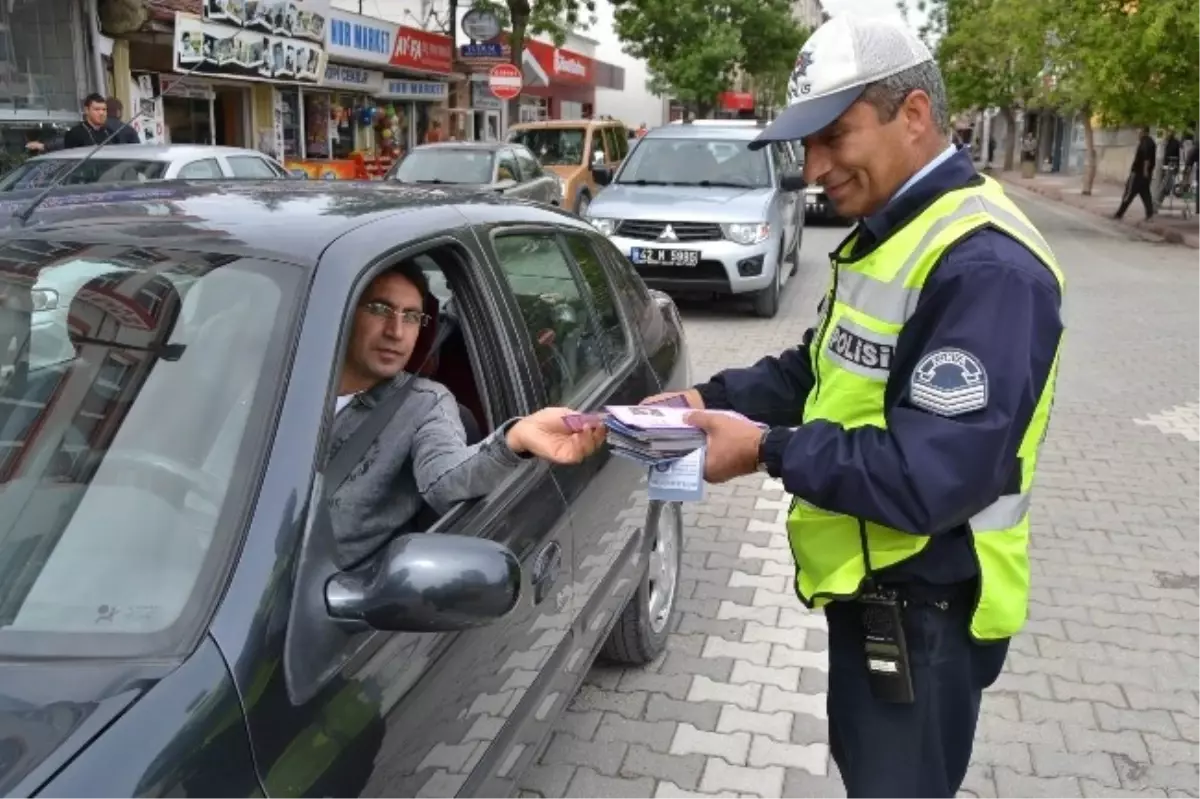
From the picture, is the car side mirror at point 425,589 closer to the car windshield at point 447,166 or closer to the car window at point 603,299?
the car window at point 603,299

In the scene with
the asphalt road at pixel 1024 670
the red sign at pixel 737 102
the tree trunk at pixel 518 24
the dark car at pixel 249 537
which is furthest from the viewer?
the red sign at pixel 737 102

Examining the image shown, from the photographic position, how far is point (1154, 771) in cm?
346

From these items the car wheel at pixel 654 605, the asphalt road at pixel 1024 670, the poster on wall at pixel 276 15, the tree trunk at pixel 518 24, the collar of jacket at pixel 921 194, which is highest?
the tree trunk at pixel 518 24

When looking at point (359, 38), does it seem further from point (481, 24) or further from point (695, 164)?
point (695, 164)

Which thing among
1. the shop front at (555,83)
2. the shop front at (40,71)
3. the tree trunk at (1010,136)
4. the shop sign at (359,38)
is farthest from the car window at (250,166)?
the tree trunk at (1010,136)

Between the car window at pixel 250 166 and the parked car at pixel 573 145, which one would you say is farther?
the parked car at pixel 573 145

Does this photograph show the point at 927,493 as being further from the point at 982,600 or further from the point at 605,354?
the point at 605,354

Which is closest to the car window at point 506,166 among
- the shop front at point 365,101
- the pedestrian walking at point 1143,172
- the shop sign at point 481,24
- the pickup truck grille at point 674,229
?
the pickup truck grille at point 674,229

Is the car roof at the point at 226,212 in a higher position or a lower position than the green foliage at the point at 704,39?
lower

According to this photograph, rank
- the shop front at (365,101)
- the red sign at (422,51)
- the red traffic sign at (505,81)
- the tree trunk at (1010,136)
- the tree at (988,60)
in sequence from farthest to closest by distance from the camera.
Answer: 1. the tree trunk at (1010,136)
2. the tree at (988,60)
3. the red sign at (422,51)
4. the shop front at (365,101)
5. the red traffic sign at (505,81)

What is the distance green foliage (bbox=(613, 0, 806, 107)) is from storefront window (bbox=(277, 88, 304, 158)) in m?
18.7

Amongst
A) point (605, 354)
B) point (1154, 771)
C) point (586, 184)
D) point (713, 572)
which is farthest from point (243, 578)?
point (586, 184)

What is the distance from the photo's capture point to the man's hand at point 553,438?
2240 mm

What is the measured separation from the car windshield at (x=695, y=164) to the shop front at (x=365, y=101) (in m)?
8.33
